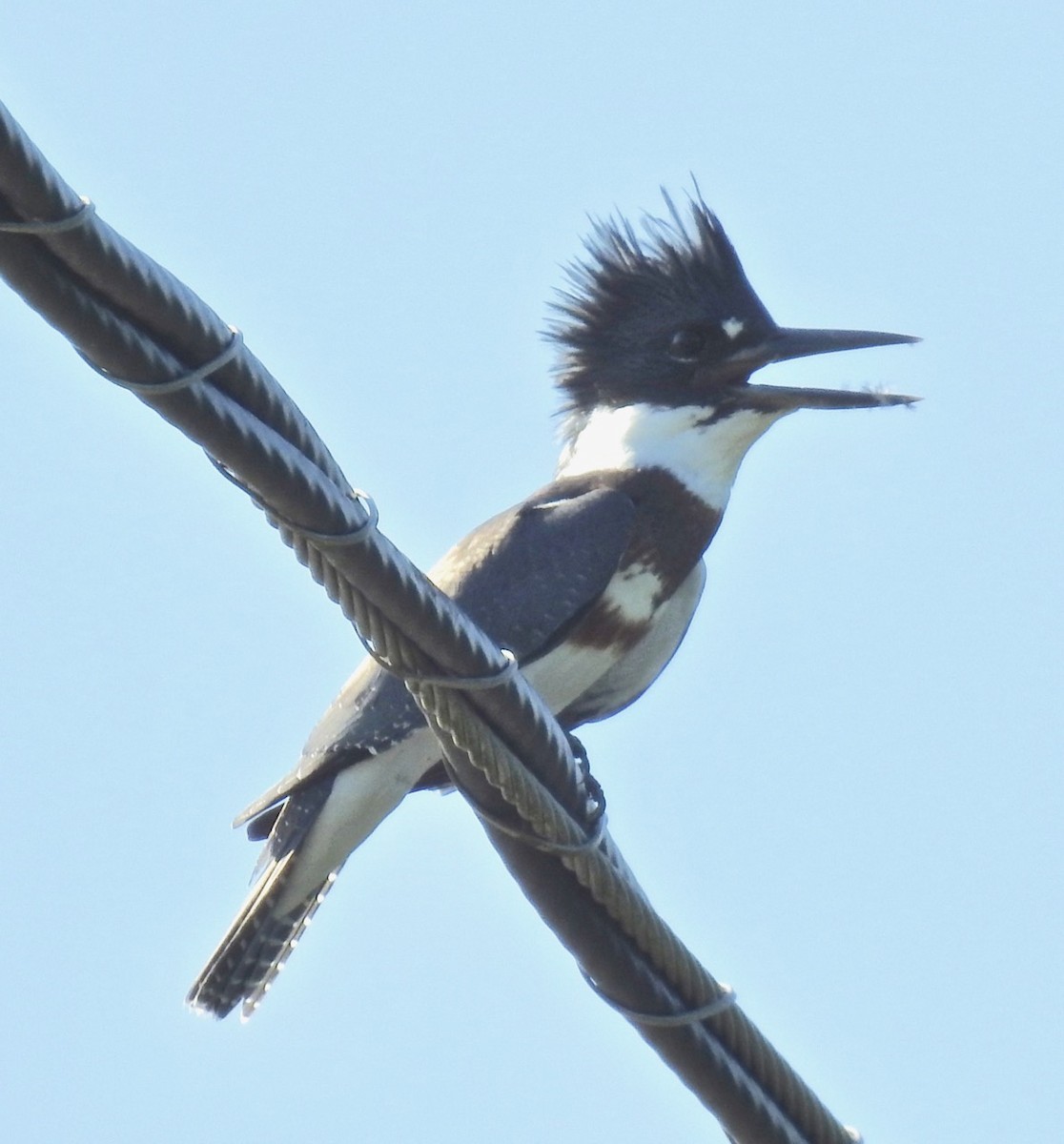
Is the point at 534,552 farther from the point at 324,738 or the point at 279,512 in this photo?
the point at 279,512

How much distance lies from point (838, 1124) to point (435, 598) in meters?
0.94

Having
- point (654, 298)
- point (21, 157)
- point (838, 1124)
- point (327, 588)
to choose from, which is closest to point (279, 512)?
point (327, 588)

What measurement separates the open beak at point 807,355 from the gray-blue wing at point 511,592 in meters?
0.45

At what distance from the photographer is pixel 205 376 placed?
7.36ft

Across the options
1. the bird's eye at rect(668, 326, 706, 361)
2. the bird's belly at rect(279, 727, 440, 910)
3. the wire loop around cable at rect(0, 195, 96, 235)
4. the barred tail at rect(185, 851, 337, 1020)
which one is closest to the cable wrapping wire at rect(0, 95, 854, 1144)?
the wire loop around cable at rect(0, 195, 96, 235)

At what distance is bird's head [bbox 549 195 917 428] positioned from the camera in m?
5.14

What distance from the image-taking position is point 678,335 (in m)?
5.29

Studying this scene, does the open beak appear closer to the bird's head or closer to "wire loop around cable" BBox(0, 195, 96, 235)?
the bird's head

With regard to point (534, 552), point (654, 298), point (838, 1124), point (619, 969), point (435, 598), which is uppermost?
point (654, 298)

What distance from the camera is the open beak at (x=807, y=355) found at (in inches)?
196

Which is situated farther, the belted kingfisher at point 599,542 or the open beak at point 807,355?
the open beak at point 807,355

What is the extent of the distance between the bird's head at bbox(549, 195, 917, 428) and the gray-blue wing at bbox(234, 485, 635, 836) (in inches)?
17.2

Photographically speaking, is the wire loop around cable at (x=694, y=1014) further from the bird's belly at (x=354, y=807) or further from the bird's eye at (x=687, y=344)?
the bird's eye at (x=687, y=344)

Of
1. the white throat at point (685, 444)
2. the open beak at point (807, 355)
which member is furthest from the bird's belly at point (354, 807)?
the open beak at point (807, 355)
